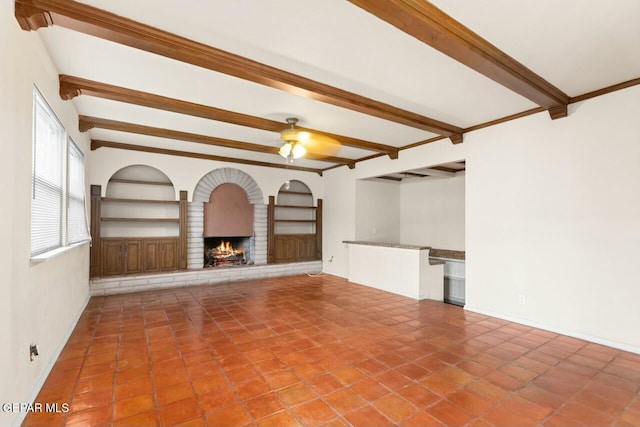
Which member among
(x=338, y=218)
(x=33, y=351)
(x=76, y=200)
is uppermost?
(x=76, y=200)

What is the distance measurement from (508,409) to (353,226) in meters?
4.88

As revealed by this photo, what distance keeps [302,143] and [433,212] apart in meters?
3.60

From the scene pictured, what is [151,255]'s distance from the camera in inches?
229

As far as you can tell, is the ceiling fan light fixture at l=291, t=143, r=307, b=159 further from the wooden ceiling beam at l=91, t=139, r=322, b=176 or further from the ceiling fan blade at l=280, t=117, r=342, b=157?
the wooden ceiling beam at l=91, t=139, r=322, b=176

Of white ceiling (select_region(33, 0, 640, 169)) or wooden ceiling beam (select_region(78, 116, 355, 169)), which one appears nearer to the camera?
white ceiling (select_region(33, 0, 640, 169))

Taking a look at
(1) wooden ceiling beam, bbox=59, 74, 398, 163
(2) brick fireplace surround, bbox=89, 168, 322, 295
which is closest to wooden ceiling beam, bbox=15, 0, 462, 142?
(1) wooden ceiling beam, bbox=59, 74, 398, 163

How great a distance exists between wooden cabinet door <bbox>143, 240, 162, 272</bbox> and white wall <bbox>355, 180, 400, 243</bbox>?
4.10 metres

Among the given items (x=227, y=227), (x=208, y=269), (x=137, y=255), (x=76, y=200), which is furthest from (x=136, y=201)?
(x=208, y=269)

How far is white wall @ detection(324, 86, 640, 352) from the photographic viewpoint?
3.07 metres

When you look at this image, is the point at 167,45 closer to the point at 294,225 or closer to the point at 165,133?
the point at 165,133

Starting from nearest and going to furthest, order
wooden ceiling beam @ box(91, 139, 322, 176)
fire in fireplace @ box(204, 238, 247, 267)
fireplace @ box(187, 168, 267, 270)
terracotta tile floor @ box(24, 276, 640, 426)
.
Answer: terracotta tile floor @ box(24, 276, 640, 426), wooden ceiling beam @ box(91, 139, 322, 176), fireplace @ box(187, 168, 267, 270), fire in fireplace @ box(204, 238, 247, 267)

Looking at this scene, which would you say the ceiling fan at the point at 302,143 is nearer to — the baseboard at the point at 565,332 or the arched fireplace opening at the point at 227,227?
the arched fireplace opening at the point at 227,227

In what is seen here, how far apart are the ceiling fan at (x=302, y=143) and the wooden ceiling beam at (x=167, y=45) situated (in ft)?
3.33

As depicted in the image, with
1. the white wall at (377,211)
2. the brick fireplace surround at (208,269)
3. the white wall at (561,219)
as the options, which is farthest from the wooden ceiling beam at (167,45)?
the brick fireplace surround at (208,269)
